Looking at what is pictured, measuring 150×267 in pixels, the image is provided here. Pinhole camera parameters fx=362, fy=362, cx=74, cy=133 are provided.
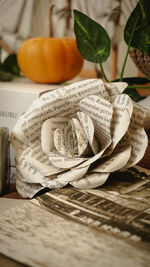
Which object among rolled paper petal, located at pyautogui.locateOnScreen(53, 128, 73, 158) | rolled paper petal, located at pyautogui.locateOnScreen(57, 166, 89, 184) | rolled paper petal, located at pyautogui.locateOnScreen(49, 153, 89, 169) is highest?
rolled paper petal, located at pyautogui.locateOnScreen(53, 128, 73, 158)

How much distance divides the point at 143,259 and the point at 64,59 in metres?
0.49

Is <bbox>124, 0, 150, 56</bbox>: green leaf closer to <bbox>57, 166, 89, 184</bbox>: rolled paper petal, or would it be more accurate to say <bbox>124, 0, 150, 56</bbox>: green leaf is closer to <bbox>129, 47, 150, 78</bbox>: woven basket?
<bbox>129, 47, 150, 78</bbox>: woven basket

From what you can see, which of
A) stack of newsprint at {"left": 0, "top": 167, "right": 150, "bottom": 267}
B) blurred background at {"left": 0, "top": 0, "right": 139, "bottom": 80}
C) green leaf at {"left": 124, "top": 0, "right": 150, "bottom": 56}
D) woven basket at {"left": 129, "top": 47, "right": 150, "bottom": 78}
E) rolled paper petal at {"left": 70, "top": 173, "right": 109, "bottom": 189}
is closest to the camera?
stack of newsprint at {"left": 0, "top": 167, "right": 150, "bottom": 267}

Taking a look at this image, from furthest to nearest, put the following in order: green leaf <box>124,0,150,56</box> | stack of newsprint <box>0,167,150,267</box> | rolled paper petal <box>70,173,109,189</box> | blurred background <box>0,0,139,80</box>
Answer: blurred background <box>0,0,139,80</box> < green leaf <box>124,0,150,56</box> < rolled paper petal <box>70,173,109,189</box> < stack of newsprint <box>0,167,150,267</box>

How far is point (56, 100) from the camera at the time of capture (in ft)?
1.56

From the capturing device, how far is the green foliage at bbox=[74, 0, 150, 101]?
0.55m

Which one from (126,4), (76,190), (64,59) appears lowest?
(76,190)

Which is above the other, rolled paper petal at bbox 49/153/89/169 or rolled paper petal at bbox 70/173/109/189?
rolled paper petal at bbox 49/153/89/169

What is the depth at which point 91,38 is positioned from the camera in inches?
22.7

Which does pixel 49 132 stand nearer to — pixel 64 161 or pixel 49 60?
pixel 64 161

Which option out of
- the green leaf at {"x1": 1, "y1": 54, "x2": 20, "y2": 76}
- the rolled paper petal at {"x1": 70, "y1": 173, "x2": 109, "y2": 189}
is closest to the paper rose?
the rolled paper petal at {"x1": 70, "y1": 173, "x2": 109, "y2": 189}

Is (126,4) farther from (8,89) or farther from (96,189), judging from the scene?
(96,189)

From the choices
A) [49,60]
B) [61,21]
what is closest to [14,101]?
[49,60]

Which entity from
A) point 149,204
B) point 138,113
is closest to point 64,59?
point 138,113
